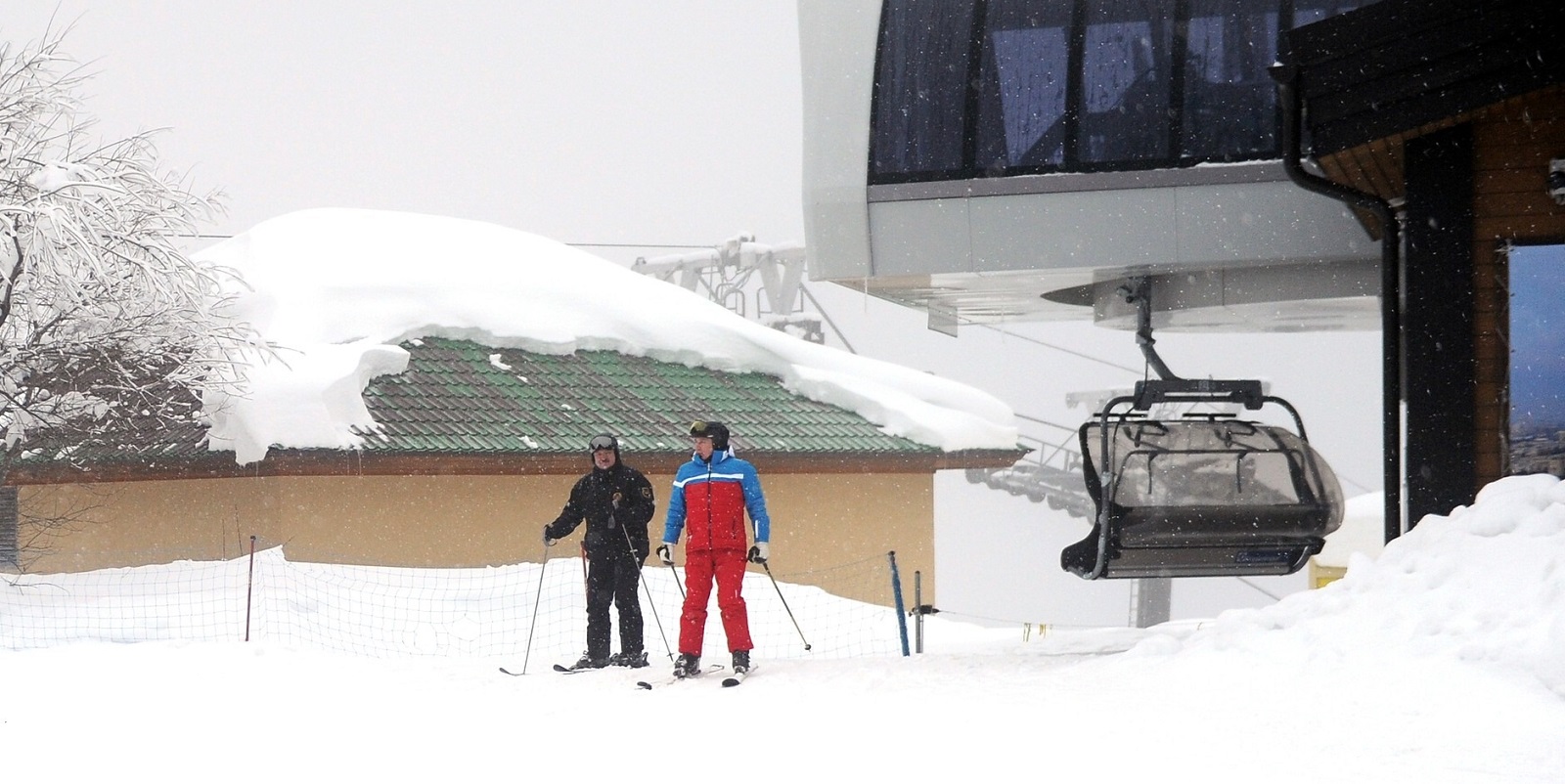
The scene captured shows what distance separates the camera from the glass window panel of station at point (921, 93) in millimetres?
12383

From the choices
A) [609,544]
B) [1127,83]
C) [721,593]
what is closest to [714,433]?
[721,593]

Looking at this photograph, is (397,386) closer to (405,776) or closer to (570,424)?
(570,424)

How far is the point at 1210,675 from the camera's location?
836 centimetres

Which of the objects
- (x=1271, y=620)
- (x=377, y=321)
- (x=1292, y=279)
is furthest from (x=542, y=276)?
(x=1271, y=620)

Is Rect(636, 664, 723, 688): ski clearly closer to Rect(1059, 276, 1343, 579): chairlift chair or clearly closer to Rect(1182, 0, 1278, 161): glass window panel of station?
Rect(1059, 276, 1343, 579): chairlift chair

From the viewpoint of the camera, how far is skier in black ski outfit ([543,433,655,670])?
445 inches

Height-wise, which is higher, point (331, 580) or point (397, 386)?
point (397, 386)

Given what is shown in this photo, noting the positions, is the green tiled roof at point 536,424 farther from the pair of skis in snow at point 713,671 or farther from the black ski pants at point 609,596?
the pair of skis in snow at point 713,671

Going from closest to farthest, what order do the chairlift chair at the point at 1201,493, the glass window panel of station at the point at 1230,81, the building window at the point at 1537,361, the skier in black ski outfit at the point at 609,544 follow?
the building window at the point at 1537,361
the chairlift chair at the point at 1201,493
the skier in black ski outfit at the point at 609,544
the glass window panel of station at the point at 1230,81

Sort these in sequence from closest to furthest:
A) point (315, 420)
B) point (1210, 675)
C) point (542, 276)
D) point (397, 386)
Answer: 1. point (1210, 675)
2. point (315, 420)
3. point (397, 386)
4. point (542, 276)

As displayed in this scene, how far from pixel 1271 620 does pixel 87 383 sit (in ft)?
42.5

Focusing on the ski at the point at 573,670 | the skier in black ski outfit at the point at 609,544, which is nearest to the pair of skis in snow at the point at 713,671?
the ski at the point at 573,670

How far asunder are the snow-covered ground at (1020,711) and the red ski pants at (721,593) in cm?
31

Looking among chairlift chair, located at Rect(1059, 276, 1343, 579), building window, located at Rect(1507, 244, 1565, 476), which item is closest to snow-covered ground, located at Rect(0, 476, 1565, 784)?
building window, located at Rect(1507, 244, 1565, 476)
